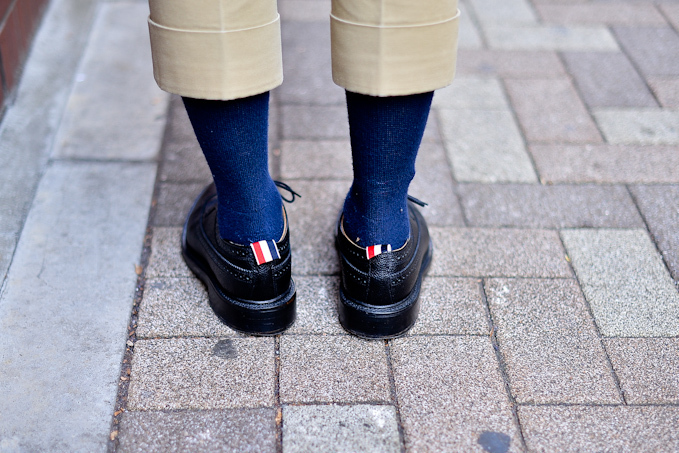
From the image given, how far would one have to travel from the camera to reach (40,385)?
49.8 inches

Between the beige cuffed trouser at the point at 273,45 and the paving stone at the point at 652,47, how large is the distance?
5.88 feet

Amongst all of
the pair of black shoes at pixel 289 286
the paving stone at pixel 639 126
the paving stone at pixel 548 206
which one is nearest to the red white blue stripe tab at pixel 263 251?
the pair of black shoes at pixel 289 286

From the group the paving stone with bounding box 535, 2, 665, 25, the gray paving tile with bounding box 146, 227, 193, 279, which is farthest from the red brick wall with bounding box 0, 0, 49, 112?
the paving stone with bounding box 535, 2, 665, 25

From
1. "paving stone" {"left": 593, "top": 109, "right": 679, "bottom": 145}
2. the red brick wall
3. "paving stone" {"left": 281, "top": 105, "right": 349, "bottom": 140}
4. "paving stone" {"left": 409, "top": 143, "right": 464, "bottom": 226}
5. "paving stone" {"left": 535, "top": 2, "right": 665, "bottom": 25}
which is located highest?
the red brick wall

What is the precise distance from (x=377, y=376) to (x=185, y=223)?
0.64 metres

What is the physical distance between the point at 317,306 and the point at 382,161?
0.44m

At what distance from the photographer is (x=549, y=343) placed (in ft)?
4.60

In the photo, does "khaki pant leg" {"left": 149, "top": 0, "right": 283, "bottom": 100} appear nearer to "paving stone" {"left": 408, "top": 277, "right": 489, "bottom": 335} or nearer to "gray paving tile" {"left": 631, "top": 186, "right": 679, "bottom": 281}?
"paving stone" {"left": 408, "top": 277, "right": 489, "bottom": 335}

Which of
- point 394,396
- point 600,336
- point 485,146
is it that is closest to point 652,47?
point 485,146

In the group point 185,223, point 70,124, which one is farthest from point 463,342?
point 70,124

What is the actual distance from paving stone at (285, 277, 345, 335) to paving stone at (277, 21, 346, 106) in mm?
856

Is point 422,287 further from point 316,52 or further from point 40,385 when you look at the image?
point 316,52

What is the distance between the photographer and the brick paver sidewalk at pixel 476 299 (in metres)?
1.22

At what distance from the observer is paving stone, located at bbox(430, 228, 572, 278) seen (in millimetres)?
1604
